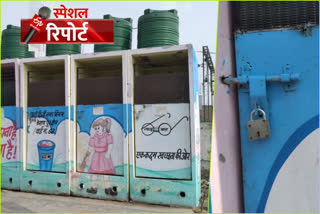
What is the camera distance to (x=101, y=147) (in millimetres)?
5309

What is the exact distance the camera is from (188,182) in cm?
468

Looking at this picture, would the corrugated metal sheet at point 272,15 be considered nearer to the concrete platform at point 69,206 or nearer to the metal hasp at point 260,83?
the metal hasp at point 260,83

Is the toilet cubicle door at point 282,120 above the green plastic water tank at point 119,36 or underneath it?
underneath

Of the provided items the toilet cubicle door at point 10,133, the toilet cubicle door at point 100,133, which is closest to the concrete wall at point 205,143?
the toilet cubicle door at point 100,133

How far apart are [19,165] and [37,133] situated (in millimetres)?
869

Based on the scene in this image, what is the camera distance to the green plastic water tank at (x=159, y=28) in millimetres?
5289

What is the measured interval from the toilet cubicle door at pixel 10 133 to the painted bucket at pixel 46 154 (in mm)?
606

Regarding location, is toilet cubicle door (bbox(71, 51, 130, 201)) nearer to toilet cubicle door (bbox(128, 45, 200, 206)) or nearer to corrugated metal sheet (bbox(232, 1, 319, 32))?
toilet cubicle door (bbox(128, 45, 200, 206))

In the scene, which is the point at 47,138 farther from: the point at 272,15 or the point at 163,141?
the point at 272,15

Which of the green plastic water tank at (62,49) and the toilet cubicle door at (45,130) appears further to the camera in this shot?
the green plastic water tank at (62,49)

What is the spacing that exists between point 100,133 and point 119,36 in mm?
2191

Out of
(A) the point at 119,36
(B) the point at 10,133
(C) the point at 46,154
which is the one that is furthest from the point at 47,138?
(A) the point at 119,36

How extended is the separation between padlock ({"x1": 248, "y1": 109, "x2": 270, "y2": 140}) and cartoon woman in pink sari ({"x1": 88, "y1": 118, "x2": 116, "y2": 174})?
4368 millimetres

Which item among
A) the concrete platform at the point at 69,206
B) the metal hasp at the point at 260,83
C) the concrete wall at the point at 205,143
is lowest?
the concrete platform at the point at 69,206
